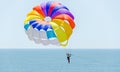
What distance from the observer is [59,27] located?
2028 inches

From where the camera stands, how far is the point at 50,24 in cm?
5184

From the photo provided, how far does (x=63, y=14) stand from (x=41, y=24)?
3144 millimetres

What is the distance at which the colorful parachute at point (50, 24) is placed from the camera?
51.4m

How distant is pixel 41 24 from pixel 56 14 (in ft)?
7.96

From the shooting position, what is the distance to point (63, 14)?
52.3m

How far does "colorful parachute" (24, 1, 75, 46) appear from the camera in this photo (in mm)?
51359
